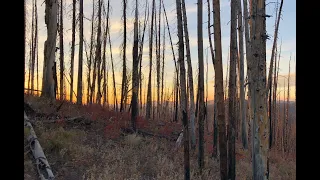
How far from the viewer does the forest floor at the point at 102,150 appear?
31.4 feet

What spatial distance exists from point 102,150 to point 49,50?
6832mm

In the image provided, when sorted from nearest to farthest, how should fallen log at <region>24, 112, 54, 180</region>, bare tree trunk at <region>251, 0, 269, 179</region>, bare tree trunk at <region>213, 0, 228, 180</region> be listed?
1. fallen log at <region>24, 112, 54, 180</region>
2. bare tree trunk at <region>251, 0, 269, 179</region>
3. bare tree trunk at <region>213, 0, 228, 180</region>

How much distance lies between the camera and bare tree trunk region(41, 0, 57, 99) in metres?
15.3

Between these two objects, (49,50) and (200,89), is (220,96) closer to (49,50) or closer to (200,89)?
(200,89)

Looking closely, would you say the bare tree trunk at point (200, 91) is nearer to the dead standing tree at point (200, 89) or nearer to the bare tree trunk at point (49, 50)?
the dead standing tree at point (200, 89)

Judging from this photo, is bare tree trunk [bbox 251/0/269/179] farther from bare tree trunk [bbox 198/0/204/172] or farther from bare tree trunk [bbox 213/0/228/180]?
bare tree trunk [bbox 198/0/204/172]

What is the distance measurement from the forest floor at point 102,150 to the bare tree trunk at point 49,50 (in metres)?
0.99

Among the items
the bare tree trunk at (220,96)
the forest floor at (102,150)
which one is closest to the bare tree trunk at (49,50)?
the forest floor at (102,150)

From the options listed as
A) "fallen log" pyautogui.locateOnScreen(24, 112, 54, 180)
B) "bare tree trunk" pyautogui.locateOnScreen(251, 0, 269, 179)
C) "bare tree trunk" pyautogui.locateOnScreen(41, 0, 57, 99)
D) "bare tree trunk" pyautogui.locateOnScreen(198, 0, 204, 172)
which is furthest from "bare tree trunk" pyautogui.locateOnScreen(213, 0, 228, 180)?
"bare tree trunk" pyautogui.locateOnScreen(41, 0, 57, 99)

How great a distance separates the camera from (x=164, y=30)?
101 ft

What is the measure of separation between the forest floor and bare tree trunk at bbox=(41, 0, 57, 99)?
0.99m

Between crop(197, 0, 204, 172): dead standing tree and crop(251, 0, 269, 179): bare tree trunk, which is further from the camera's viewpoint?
crop(197, 0, 204, 172): dead standing tree
